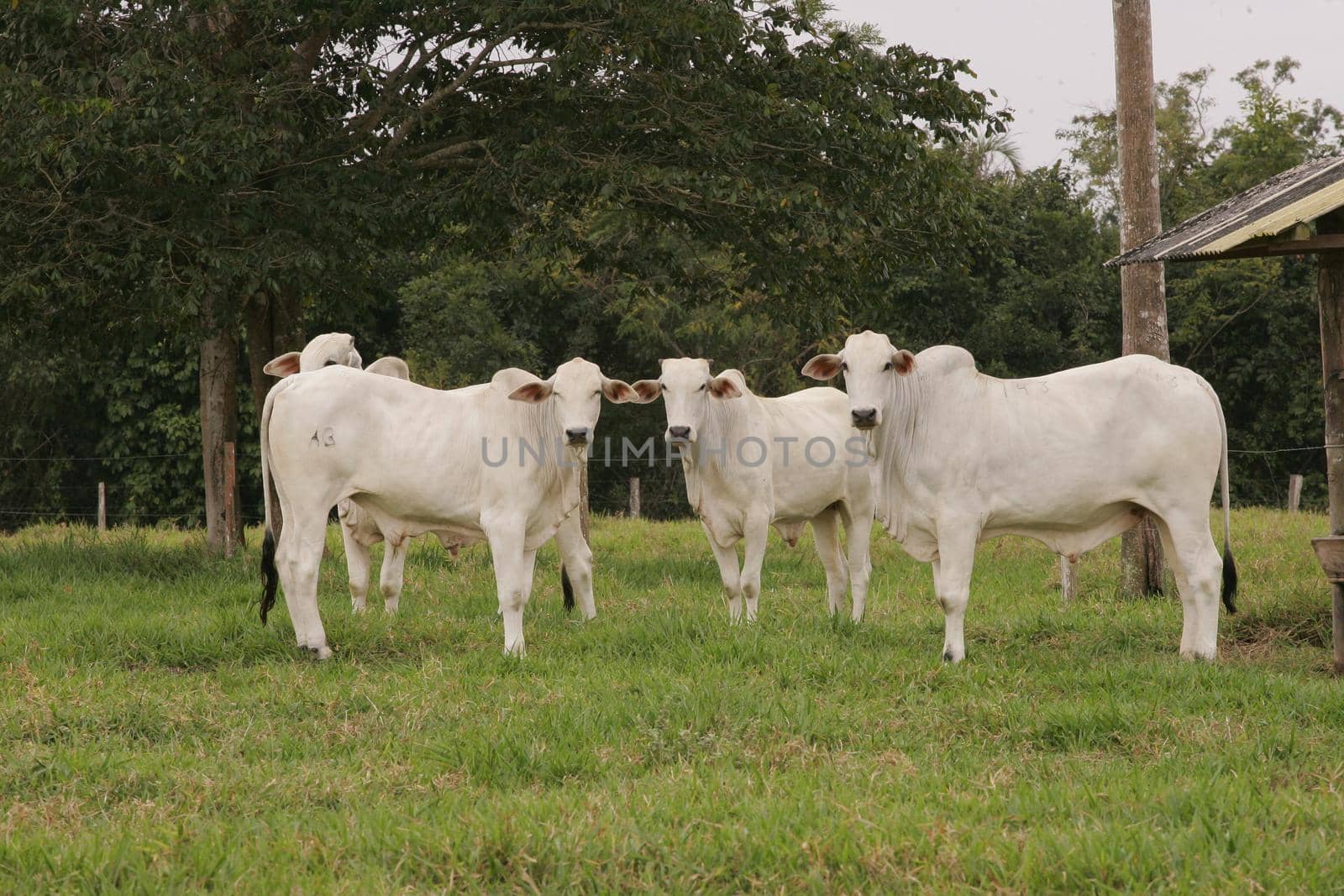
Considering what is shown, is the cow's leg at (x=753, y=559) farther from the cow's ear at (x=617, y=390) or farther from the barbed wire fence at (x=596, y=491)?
the barbed wire fence at (x=596, y=491)

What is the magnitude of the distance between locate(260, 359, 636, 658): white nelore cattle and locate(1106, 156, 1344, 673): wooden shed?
3568mm

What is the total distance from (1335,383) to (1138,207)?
3321mm

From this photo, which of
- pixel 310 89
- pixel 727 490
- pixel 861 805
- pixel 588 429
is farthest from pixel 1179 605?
pixel 310 89

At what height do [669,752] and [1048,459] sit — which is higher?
[1048,459]

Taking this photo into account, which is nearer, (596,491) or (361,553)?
(361,553)

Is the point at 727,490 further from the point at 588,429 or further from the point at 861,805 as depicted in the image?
the point at 861,805

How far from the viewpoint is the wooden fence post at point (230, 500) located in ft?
43.3

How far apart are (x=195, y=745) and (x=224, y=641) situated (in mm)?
2027

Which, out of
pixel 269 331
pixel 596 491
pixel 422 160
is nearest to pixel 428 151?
pixel 422 160

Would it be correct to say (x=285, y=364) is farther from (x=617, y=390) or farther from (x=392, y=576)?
(x=617, y=390)

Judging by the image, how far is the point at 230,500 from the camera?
43.4 ft

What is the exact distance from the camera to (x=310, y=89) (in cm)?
1241

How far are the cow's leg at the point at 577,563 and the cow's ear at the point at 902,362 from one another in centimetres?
270

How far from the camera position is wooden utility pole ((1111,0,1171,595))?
10.4 m
